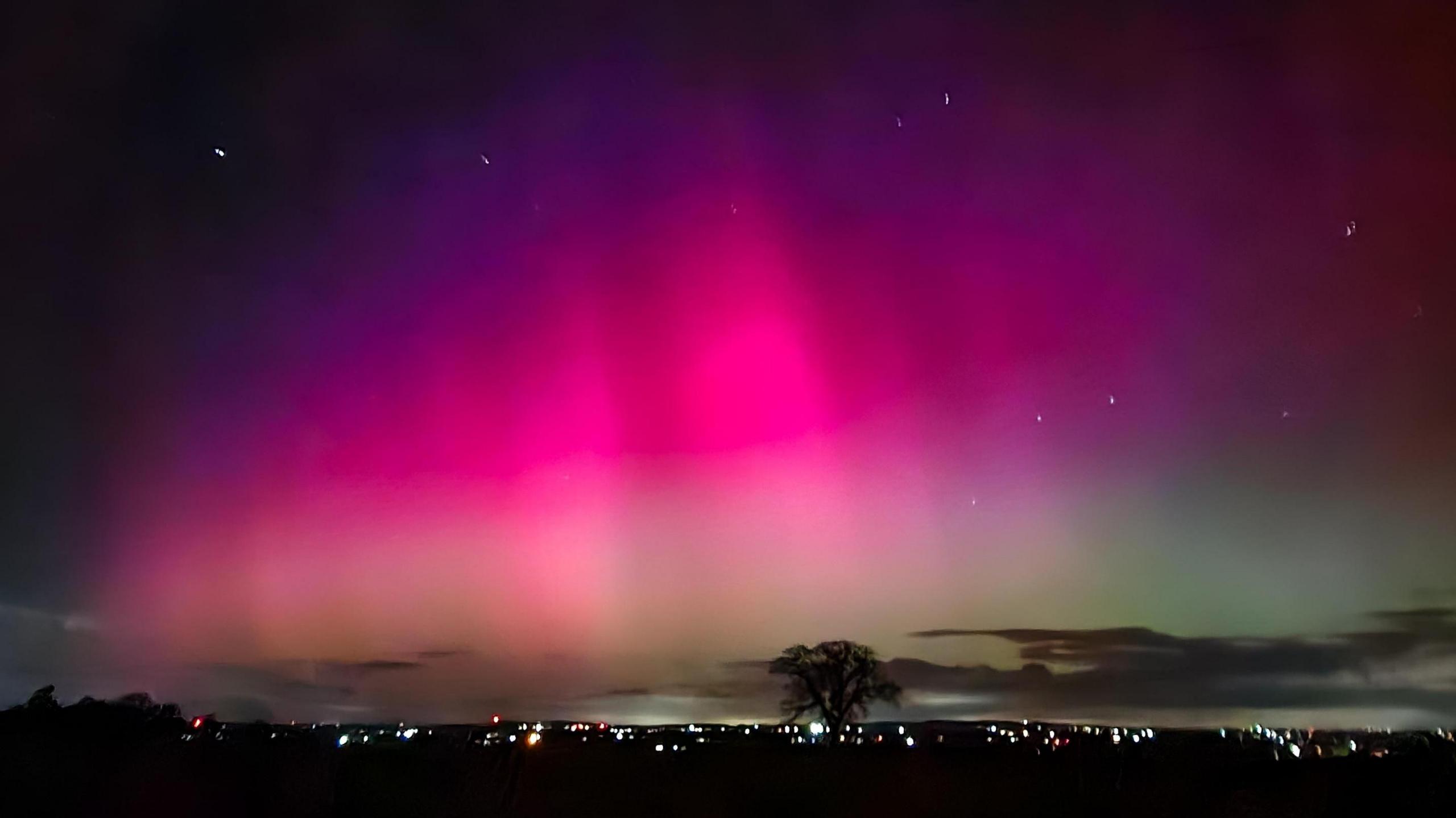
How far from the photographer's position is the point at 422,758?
2405 cm

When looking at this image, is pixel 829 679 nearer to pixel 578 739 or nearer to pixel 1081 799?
pixel 578 739

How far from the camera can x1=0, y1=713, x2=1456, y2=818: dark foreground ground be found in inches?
762

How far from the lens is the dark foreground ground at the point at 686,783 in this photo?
19.4m

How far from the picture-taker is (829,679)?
1903 inches

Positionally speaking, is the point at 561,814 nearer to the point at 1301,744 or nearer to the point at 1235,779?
the point at 1235,779

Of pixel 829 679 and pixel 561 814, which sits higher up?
pixel 829 679

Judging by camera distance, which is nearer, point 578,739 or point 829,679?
point 578,739

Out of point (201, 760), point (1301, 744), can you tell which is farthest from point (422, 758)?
point (1301, 744)

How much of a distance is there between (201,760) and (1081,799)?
1666cm

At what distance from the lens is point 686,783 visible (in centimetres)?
2275

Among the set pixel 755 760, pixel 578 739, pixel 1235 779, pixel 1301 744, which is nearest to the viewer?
pixel 1235 779

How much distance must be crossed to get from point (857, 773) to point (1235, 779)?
6.83m

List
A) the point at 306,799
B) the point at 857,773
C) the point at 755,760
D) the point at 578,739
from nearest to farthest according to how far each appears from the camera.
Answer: the point at 306,799 < the point at 857,773 < the point at 755,760 < the point at 578,739

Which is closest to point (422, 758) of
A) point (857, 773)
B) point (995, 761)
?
point (857, 773)
